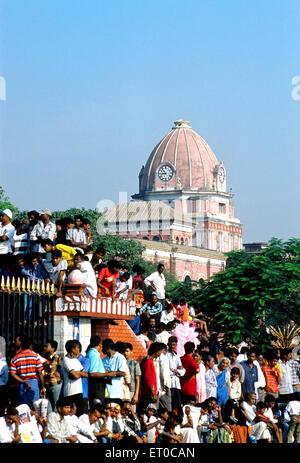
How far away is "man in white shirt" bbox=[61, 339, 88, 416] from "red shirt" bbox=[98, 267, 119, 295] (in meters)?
4.25

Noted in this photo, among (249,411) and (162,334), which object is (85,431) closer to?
(249,411)

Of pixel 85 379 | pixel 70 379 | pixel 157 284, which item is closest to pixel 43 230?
pixel 157 284

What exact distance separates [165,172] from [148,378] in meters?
91.5

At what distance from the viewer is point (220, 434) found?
600 inches

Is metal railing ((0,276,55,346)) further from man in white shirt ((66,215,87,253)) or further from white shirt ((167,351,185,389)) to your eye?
man in white shirt ((66,215,87,253))

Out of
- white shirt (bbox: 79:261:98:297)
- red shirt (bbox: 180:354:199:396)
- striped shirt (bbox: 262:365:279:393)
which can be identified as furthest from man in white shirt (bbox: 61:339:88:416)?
striped shirt (bbox: 262:365:279:393)

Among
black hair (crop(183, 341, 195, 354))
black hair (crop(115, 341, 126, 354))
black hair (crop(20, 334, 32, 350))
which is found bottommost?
black hair (crop(20, 334, 32, 350))

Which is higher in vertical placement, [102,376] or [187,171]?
[187,171]

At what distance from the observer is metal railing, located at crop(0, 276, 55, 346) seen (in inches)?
582

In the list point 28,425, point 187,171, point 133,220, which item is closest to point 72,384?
point 28,425

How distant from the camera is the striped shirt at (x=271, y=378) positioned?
61.7 ft

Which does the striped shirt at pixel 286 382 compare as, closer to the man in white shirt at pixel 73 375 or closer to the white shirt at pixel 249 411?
the white shirt at pixel 249 411
